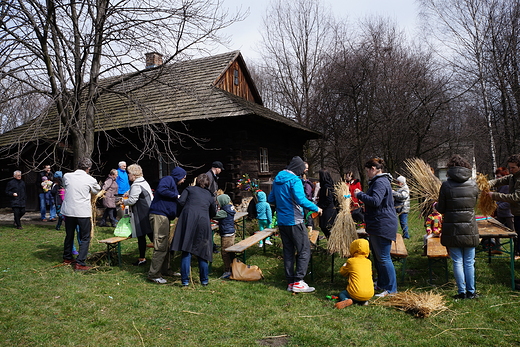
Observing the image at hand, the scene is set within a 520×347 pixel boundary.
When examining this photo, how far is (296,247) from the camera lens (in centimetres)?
489

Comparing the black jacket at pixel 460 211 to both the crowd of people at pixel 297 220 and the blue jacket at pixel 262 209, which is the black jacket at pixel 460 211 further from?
the blue jacket at pixel 262 209

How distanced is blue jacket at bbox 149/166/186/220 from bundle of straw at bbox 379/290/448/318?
3.12 metres

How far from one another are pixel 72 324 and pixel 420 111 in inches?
679

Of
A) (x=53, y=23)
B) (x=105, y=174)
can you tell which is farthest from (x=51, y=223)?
(x=53, y=23)

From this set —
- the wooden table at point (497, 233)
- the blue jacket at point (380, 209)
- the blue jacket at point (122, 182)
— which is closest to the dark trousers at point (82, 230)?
the blue jacket at point (122, 182)

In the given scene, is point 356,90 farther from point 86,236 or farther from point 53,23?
point 86,236

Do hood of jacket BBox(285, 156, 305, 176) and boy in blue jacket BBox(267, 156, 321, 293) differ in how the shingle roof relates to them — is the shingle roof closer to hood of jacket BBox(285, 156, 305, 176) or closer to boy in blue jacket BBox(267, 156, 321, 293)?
hood of jacket BBox(285, 156, 305, 176)

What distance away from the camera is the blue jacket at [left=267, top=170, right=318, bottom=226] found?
4.80m

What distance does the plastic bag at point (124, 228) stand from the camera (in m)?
6.05

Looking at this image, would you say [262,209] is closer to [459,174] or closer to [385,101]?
[459,174]

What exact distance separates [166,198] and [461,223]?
3893 mm

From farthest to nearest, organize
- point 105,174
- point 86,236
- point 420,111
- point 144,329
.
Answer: point 420,111 < point 105,174 < point 86,236 < point 144,329

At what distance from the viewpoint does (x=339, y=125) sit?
67.3 feet

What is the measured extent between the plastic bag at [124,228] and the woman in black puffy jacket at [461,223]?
4.73 metres
